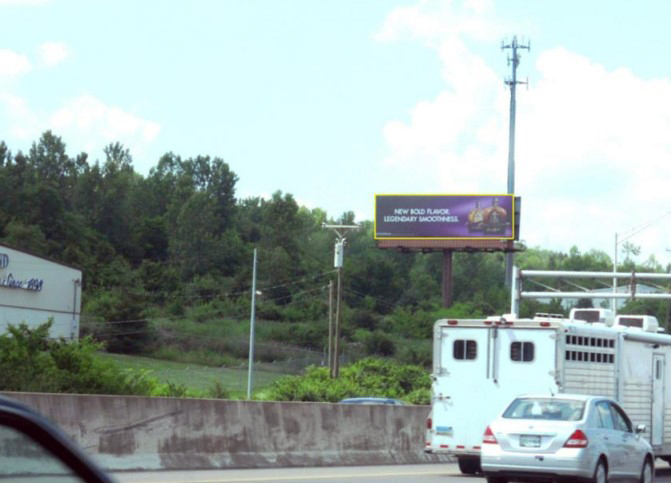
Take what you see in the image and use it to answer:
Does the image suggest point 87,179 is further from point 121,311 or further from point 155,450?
point 155,450

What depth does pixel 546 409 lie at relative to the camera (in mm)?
18797

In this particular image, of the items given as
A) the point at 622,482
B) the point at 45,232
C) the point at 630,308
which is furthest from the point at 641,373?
the point at 45,232

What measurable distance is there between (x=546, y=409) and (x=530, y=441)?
625mm

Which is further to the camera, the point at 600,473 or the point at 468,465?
the point at 468,465

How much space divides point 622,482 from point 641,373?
20.8 feet

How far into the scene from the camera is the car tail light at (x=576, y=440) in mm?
18000

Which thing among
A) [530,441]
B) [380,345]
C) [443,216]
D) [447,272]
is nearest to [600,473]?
[530,441]

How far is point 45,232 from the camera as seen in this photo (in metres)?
138

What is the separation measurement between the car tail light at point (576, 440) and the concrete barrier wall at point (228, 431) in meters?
6.23

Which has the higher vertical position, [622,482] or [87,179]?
[87,179]

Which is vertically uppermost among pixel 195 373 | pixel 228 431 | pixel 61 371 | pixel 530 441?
pixel 61 371

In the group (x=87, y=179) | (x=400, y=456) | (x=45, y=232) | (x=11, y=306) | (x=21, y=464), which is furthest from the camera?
(x=87, y=179)

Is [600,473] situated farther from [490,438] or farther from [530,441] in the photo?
[490,438]

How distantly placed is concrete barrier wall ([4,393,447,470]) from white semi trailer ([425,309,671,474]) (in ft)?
6.53
